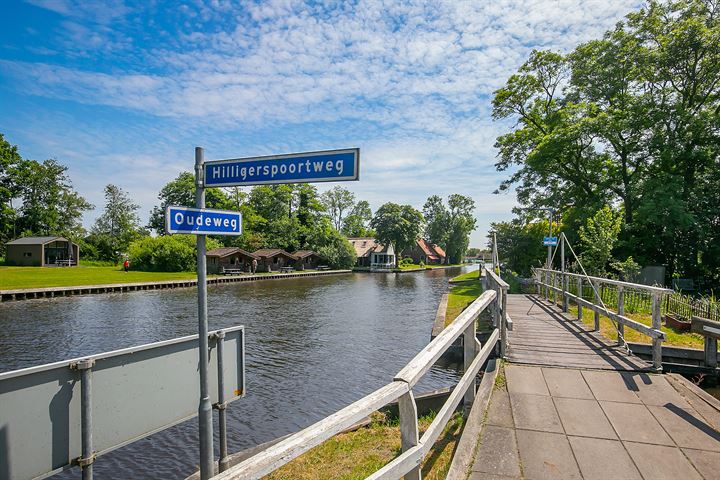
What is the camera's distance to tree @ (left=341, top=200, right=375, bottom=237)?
95562mm

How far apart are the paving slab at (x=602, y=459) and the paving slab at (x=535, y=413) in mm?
271

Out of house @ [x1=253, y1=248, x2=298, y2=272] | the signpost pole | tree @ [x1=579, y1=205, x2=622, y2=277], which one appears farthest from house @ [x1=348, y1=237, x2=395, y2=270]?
the signpost pole

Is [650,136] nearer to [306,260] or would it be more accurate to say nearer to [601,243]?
[601,243]

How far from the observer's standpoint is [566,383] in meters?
5.08

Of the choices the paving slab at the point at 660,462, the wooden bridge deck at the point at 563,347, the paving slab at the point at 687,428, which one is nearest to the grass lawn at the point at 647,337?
the wooden bridge deck at the point at 563,347

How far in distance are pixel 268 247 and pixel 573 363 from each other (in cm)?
5701

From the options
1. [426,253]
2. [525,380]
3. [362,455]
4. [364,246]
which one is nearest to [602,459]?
[525,380]

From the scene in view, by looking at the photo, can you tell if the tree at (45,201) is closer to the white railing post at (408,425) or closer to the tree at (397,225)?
the tree at (397,225)

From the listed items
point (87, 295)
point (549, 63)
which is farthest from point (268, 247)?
point (549, 63)

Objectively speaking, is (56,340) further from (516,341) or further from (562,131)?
(562,131)

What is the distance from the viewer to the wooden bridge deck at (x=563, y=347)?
5945 millimetres

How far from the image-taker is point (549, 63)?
1088 inches

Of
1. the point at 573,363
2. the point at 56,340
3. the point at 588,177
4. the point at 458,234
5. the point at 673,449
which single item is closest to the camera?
the point at 673,449

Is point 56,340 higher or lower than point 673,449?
lower
